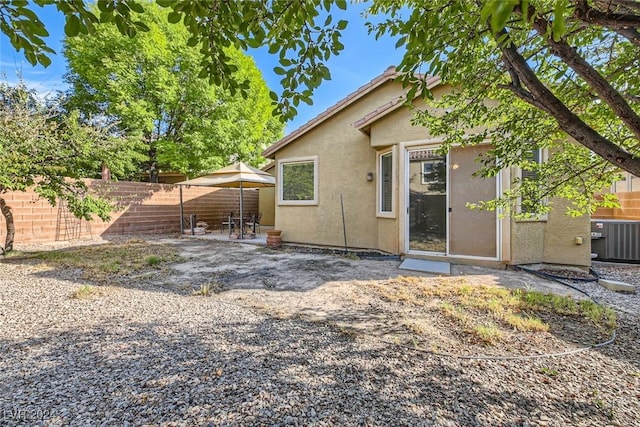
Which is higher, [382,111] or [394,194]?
[382,111]

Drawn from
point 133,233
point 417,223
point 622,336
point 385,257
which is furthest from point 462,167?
point 133,233

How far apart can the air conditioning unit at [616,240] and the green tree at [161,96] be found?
13.9 metres

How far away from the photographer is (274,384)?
7.53 ft

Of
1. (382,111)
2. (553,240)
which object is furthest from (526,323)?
(382,111)

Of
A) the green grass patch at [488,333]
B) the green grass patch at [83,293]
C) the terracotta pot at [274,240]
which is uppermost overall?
the terracotta pot at [274,240]

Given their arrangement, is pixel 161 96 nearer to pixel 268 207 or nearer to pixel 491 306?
pixel 268 207

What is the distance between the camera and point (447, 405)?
2.09 meters

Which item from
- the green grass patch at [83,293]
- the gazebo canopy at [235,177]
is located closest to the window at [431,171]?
the gazebo canopy at [235,177]

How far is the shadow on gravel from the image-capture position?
6.48 feet

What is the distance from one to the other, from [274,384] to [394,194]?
5678 millimetres

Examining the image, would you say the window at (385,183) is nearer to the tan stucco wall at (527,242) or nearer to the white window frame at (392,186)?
the white window frame at (392,186)

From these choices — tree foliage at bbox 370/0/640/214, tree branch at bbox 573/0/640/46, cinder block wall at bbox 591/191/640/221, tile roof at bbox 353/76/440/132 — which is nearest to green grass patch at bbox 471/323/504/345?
tree foliage at bbox 370/0/640/214

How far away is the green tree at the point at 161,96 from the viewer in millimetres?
14328

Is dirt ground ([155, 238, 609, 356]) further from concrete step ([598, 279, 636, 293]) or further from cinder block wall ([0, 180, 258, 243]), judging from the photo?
cinder block wall ([0, 180, 258, 243])
